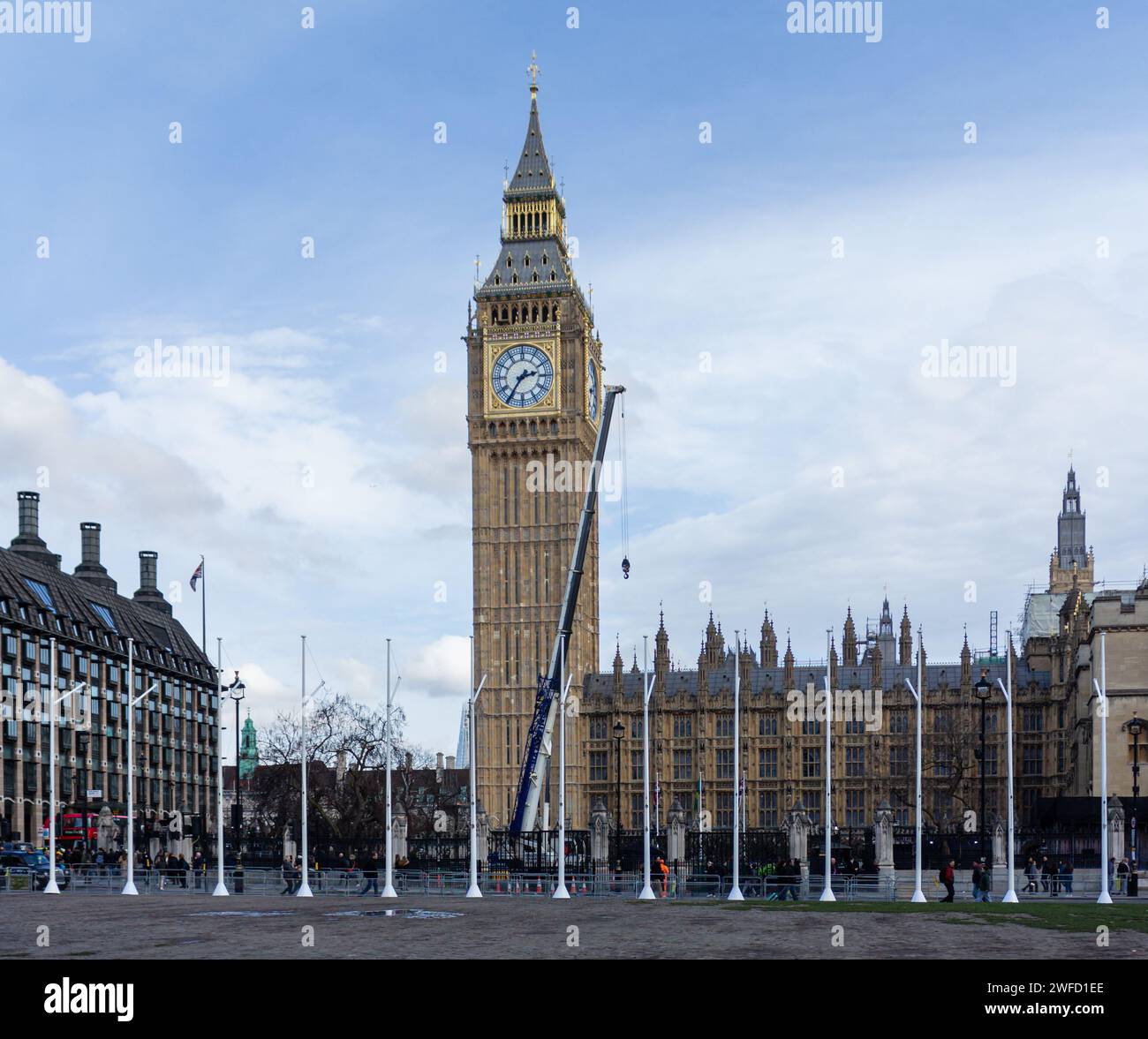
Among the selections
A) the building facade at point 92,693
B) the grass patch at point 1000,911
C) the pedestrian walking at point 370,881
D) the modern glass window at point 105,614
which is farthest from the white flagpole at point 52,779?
the grass patch at point 1000,911

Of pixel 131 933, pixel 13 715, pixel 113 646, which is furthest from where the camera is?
pixel 113 646

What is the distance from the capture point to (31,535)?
114m

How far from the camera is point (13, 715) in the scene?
299 ft

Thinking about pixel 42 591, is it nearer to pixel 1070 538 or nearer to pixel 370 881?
pixel 370 881

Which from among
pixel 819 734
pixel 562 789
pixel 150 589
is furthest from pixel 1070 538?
pixel 562 789

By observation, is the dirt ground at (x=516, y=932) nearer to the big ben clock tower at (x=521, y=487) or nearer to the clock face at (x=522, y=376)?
the big ben clock tower at (x=521, y=487)

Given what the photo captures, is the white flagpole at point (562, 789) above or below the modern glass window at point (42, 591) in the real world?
below

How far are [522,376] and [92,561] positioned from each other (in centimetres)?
3392

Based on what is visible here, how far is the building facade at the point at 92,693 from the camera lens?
305 feet

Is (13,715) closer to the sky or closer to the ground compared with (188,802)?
closer to the sky

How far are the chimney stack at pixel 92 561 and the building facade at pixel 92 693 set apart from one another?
92 mm
